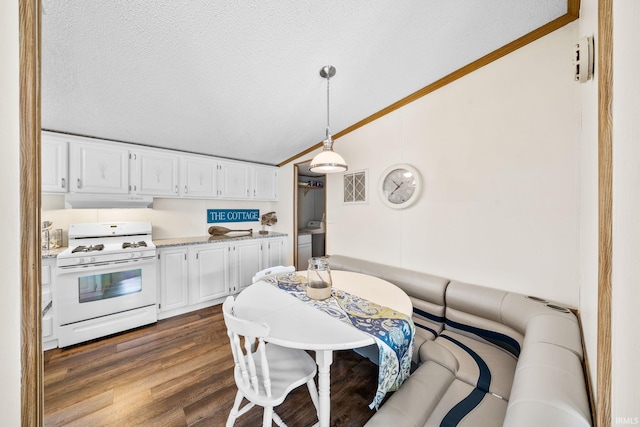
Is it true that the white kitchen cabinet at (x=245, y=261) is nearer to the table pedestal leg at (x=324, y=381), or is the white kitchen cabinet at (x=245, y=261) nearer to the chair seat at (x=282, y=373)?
the chair seat at (x=282, y=373)

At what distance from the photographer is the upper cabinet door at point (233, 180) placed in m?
3.39

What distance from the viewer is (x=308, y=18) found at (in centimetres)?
148

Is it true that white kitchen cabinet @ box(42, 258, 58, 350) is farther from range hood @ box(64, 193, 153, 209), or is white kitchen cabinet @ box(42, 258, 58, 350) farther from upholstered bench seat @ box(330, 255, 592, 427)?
upholstered bench seat @ box(330, 255, 592, 427)

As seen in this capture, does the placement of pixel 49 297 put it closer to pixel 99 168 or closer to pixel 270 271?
pixel 99 168

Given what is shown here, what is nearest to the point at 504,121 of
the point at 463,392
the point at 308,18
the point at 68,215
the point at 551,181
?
the point at 551,181

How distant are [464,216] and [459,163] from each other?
480 mm

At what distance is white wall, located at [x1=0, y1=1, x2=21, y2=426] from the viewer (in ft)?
1.46

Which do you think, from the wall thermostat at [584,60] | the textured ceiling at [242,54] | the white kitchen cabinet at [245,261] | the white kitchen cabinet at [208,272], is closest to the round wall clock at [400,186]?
the textured ceiling at [242,54]

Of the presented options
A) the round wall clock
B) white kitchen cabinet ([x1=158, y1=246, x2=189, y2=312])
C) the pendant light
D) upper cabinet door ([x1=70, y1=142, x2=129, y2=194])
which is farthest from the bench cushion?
upper cabinet door ([x1=70, y1=142, x2=129, y2=194])

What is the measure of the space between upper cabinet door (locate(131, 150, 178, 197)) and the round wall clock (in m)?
2.63

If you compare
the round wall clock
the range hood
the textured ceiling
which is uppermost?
the textured ceiling

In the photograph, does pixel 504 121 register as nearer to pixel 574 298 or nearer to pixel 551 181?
pixel 551 181

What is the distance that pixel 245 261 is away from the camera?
134 inches

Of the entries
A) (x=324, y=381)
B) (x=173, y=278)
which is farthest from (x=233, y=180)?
(x=324, y=381)
